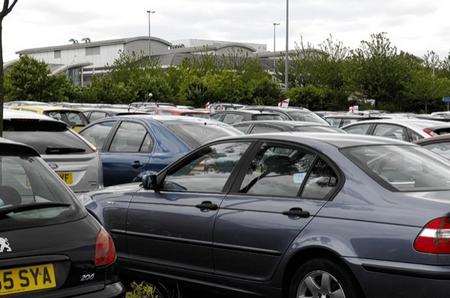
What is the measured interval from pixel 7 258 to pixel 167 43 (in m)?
106

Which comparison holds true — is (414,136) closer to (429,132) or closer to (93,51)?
(429,132)

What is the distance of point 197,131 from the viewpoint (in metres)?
9.65

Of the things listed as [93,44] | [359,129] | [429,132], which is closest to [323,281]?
[429,132]

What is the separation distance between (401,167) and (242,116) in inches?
468

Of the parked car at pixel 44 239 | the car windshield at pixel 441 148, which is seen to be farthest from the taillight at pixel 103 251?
the car windshield at pixel 441 148

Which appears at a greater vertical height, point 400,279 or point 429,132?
point 429,132

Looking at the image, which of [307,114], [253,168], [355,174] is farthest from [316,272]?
[307,114]

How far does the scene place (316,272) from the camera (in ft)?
15.6

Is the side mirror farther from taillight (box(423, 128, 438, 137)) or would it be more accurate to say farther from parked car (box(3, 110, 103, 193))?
taillight (box(423, 128, 438, 137))


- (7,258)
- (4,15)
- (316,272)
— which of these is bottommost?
(316,272)

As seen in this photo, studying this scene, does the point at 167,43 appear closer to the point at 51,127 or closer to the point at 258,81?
the point at 258,81

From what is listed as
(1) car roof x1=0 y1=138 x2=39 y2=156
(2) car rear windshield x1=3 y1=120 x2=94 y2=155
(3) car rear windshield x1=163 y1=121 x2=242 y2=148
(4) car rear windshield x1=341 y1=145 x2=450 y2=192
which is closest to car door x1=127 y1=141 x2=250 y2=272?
(4) car rear windshield x1=341 y1=145 x2=450 y2=192

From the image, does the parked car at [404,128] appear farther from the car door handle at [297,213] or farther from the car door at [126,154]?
the car door handle at [297,213]

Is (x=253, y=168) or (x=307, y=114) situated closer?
(x=253, y=168)
